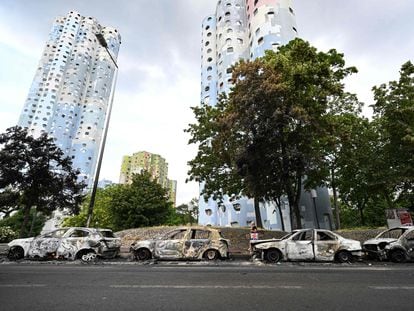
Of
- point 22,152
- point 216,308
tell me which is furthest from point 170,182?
point 216,308

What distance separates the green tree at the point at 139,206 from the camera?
26672 millimetres

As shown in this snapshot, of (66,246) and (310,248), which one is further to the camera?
(66,246)

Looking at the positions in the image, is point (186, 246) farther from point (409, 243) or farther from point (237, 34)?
point (237, 34)

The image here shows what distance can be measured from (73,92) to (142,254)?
3728 inches

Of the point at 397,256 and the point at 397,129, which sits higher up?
the point at 397,129

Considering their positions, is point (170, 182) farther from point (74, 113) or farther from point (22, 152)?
point (22, 152)

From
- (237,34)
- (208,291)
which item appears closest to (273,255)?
(208,291)

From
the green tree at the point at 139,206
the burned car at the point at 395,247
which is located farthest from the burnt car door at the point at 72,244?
the green tree at the point at 139,206

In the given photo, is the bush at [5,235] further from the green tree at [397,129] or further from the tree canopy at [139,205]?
the green tree at [397,129]

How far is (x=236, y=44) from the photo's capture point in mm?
48438

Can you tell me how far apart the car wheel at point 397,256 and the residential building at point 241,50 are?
16127 mm

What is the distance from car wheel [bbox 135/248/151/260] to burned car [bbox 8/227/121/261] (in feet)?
4.46

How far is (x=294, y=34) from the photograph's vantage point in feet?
131

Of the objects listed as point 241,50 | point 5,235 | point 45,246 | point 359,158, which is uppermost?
point 241,50
